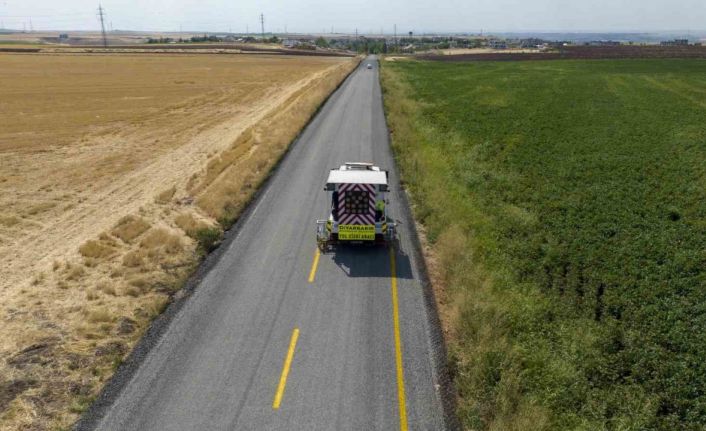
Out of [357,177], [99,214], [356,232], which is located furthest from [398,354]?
[99,214]

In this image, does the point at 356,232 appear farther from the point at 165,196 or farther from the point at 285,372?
Result: the point at 165,196

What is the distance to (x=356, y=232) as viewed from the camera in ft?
62.0

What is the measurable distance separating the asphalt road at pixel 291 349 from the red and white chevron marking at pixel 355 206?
1423 mm

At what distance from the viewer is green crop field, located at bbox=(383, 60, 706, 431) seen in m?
11.6

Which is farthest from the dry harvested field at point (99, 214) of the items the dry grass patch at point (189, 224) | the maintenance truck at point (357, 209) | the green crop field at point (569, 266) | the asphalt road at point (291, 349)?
the green crop field at point (569, 266)

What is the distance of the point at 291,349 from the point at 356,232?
21.8 ft

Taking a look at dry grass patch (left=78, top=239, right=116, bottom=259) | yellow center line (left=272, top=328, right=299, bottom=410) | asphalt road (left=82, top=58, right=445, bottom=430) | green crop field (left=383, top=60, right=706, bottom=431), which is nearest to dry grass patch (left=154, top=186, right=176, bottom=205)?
dry grass patch (left=78, top=239, right=116, bottom=259)

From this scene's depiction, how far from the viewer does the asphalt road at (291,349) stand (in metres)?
11.2

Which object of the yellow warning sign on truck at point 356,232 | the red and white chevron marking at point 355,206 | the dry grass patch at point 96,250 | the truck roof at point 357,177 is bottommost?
the dry grass patch at point 96,250

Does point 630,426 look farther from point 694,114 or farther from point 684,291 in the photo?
point 694,114

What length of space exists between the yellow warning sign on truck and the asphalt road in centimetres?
74

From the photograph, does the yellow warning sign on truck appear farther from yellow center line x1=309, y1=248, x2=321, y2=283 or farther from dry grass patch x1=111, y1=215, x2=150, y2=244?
dry grass patch x1=111, y1=215, x2=150, y2=244

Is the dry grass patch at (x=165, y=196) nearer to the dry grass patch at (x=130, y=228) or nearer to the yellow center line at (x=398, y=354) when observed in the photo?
the dry grass patch at (x=130, y=228)

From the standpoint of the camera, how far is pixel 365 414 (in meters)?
11.2
